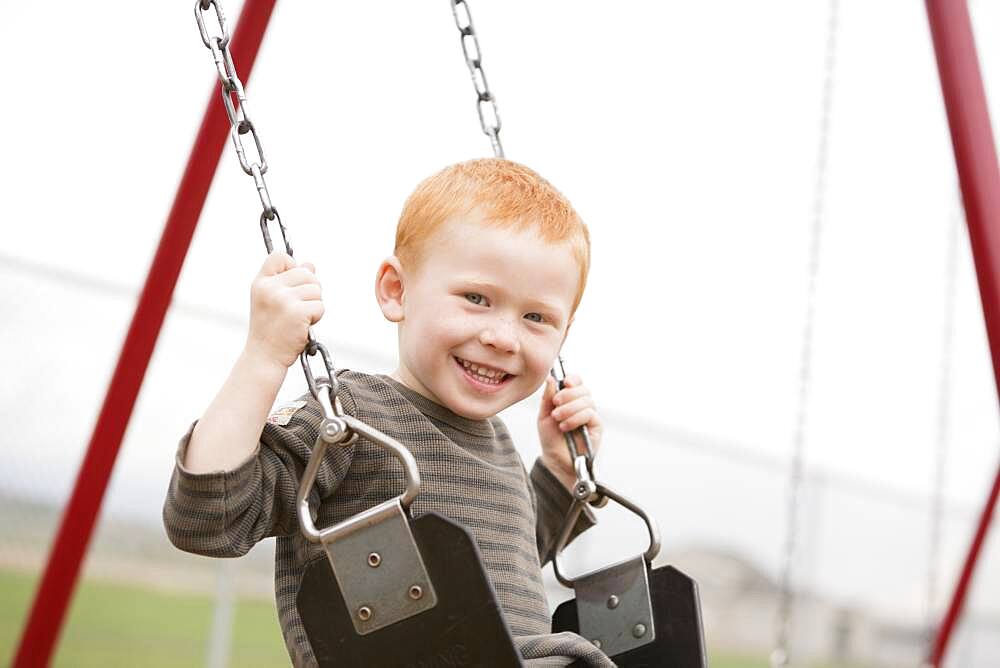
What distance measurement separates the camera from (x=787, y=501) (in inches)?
130

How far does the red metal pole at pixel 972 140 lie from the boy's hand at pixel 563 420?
0.34 meters

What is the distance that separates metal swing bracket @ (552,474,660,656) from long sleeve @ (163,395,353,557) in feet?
0.77

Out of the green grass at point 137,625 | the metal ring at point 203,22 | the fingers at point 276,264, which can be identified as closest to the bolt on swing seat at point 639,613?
the fingers at point 276,264

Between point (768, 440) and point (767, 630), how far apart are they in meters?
0.58

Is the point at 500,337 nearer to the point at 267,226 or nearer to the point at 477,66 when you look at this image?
the point at 267,226

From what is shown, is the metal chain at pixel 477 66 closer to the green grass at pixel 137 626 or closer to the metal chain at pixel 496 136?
the metal chain at pixel 496 136

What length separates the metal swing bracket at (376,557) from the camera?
604 millimetres

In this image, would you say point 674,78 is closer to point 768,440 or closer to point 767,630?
point 768,440

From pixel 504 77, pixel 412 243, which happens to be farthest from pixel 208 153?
pixel 504 77

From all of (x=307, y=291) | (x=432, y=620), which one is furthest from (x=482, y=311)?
(x=432, y=620)

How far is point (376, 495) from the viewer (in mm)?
757

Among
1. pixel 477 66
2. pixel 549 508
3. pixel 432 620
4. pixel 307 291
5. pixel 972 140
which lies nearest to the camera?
pixel 432 620

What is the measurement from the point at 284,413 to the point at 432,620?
0.67ft

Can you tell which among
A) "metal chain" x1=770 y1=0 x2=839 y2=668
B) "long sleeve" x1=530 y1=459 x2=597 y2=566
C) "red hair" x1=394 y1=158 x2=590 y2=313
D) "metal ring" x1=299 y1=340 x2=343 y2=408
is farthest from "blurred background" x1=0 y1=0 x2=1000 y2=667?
"metal ring" x1=299 y1=340 x2=343 y2=408
